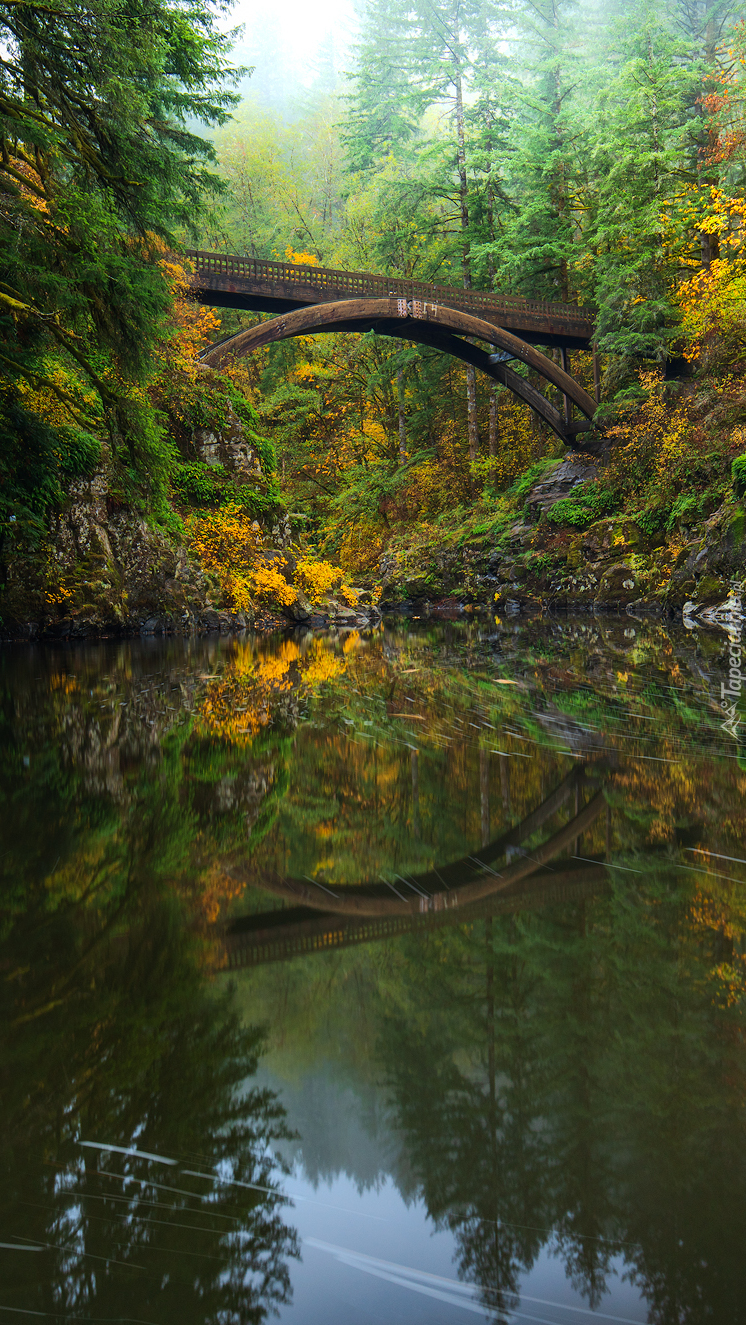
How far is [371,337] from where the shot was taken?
3070cm

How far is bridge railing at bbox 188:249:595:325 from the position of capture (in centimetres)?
1948

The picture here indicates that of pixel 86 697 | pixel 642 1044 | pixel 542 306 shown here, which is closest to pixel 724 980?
pixel 642 1044

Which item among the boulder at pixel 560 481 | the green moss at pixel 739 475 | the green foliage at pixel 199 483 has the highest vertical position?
the boulder at pixel 560 481

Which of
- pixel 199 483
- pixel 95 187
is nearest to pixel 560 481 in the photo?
pixel 199 483

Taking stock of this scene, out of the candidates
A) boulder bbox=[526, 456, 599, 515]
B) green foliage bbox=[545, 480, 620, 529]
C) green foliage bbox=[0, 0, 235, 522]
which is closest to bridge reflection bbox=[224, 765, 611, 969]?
green foliage bbox=[0, 0, 235, 522]

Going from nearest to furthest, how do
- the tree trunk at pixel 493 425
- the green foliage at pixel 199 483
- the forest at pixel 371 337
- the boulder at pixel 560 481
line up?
the forest at pixel 371 337
the green foliage at pixel 199 483
the boulder at pixel 560 481
the tree trunk at pixel 493 425

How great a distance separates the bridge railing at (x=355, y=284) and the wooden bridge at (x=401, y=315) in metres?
0.03

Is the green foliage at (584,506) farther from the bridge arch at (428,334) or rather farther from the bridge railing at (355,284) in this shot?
the bridge railing at (355,284)

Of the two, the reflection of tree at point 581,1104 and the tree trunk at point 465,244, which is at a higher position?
the tree trunk at point 465,244

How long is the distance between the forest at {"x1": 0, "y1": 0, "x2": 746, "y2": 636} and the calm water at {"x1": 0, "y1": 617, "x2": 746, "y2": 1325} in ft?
27.5

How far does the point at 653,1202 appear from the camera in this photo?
0.98m

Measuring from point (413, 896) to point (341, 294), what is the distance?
22.5 meters

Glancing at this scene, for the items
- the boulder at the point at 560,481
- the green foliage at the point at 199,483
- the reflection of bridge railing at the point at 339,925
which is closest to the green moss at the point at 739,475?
the boulder at the point at 560,481

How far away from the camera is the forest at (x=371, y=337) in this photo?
9.38 metres
